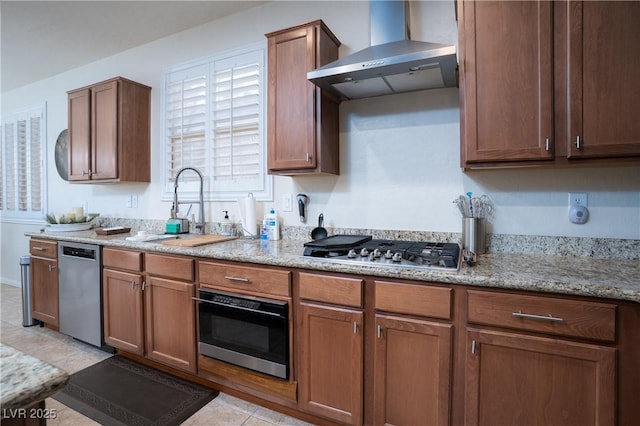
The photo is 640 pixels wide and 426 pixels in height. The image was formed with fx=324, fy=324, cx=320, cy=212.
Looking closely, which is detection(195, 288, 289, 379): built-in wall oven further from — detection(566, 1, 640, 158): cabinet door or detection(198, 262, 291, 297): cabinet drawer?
detection(566, 1, 640, 158): cabinet door

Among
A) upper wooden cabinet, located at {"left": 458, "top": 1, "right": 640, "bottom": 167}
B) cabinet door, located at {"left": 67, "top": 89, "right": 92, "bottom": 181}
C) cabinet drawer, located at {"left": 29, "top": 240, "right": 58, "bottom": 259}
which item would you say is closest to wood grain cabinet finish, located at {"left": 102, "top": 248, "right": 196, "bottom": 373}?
cabinet drawer, located at {"left": 29, "top": 240, "right": 58, "bottom": 259}

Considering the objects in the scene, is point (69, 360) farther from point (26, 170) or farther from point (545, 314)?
point (26, 170)

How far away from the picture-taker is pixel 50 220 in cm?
306

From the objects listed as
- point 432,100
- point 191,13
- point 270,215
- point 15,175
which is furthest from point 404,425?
point 15,175

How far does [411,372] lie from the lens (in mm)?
1450

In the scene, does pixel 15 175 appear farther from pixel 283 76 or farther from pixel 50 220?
pixel 283 76

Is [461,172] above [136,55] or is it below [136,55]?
below

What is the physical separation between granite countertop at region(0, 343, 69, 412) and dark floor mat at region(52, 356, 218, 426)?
152 centimetres

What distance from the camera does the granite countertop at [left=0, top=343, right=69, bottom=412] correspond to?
1.54 feet

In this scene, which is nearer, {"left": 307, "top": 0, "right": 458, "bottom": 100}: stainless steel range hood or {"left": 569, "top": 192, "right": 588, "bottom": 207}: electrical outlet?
{"left": 307, "top": 0, "right": 458, "bottom": 100}: stainless steel range hood

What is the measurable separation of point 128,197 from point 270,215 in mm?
1870

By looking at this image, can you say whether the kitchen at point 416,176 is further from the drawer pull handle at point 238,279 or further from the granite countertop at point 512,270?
the drawer pull handle at point 238,279

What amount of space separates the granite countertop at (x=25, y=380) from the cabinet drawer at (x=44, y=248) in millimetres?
2705

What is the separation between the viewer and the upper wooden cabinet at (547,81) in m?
1.39
